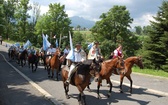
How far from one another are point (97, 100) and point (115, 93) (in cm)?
Answer: 189

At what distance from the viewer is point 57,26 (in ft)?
216

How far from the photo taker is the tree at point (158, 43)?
93.2 feet

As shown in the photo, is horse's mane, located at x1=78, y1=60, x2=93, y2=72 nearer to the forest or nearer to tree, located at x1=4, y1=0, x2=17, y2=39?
the forest

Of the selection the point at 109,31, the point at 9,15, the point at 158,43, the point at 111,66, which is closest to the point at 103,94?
the point at 111,66

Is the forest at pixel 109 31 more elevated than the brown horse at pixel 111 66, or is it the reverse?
the forest at pixel 109 31

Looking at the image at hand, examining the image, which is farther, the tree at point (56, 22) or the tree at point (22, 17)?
the tree at point (22, 17)

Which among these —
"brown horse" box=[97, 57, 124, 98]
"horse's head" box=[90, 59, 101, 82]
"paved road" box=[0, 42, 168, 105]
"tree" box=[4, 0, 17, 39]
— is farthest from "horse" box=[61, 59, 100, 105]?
"tree" box=[4, 0, 17, 39]

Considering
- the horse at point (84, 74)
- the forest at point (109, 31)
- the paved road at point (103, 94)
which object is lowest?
the paved road at point (103, 94)

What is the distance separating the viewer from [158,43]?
96.1ft

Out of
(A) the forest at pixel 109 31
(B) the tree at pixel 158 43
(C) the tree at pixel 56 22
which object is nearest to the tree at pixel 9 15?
(A) the forest at pixel 109 31

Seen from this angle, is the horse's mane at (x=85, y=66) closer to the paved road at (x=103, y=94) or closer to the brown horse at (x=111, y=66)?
the paved road at (x=103, y=94)

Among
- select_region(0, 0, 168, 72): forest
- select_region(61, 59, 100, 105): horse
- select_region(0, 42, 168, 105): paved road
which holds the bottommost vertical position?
select_region(0, 42, 168, 105): paved road

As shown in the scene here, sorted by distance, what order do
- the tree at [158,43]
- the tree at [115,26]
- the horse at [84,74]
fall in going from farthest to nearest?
the tree at [115,26]
the tree at [158,43]
the horse at [84,74]

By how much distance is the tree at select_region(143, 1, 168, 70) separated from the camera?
93.2ft
